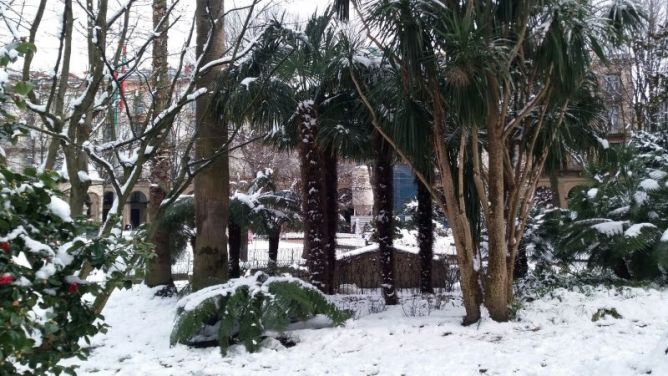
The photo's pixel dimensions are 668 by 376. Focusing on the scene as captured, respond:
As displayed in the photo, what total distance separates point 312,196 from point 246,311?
2575 mm

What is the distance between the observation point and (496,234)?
21.7 ft

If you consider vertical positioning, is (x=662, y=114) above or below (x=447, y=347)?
above

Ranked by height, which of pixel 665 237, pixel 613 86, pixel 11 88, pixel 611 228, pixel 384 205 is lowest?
pixel 665 237

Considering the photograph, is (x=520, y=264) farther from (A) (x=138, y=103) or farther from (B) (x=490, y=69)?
(A) (x=138, y=103)

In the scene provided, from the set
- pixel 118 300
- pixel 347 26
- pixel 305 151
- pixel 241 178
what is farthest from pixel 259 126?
pixel 241 178

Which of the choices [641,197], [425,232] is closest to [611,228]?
[641,197]

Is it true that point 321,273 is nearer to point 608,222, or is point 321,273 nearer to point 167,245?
point 167,245

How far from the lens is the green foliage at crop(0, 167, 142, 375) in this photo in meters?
2.17

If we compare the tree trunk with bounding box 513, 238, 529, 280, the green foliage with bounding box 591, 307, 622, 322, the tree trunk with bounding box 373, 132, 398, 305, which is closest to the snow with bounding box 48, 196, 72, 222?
the green foliage with bounding box 591, 307, 622, 322

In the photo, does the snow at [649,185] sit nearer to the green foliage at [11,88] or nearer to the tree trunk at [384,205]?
the tree trunk at [384,205]

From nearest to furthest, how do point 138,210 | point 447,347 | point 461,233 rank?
point 447,347 < point 461,233 < point 138,210

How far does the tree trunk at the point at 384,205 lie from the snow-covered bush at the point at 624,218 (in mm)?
3126

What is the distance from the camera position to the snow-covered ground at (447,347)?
493 cm

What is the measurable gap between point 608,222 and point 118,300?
26.1ft
